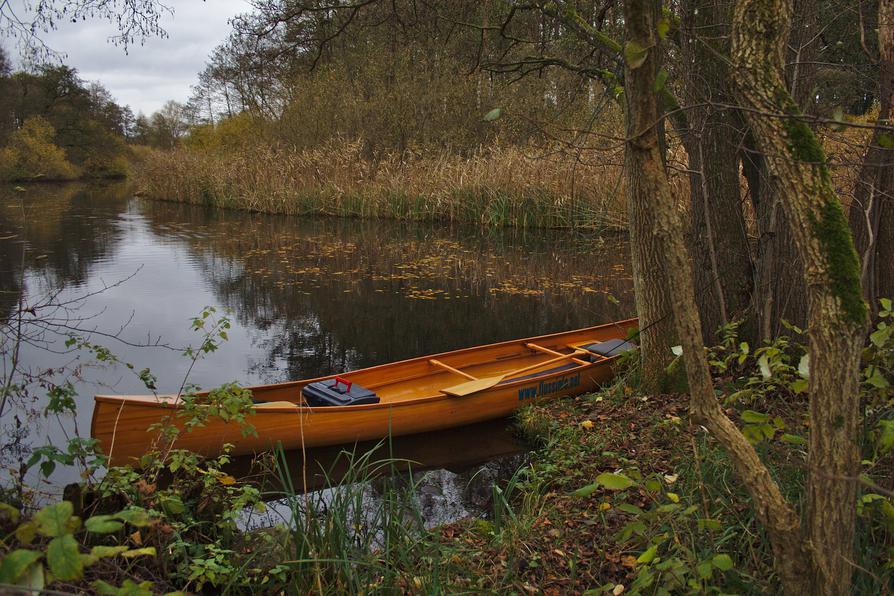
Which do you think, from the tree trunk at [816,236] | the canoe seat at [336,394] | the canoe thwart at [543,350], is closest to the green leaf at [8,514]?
the tree trunk at [816,236]

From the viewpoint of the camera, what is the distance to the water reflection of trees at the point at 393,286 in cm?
805

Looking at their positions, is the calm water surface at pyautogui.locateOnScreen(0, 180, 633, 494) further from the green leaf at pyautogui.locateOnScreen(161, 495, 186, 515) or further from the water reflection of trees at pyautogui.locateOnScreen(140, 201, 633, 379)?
the green leaf at pyautogui.locateOnScreen(161, 495, 186, 515)

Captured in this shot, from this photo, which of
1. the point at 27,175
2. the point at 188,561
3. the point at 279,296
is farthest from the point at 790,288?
the point at 27,175

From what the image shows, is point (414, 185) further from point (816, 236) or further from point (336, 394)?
point (816, 236)

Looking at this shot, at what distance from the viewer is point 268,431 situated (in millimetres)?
4559

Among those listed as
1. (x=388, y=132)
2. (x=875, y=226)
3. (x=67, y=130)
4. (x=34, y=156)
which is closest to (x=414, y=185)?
(x=388, y=132)

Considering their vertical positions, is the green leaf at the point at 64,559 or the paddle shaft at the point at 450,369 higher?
the green leaf at the point at 64,559

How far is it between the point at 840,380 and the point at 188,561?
2337mm

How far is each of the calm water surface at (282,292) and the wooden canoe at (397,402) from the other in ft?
1.10

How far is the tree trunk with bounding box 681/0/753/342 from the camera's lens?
4.82m

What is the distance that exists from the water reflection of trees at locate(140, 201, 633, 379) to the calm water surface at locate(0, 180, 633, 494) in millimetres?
32

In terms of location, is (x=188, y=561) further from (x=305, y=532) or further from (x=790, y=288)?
(x=790, y=288)

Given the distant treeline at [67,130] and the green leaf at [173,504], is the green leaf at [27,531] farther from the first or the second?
the distant treeline at [67,130]

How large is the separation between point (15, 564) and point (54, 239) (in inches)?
580
